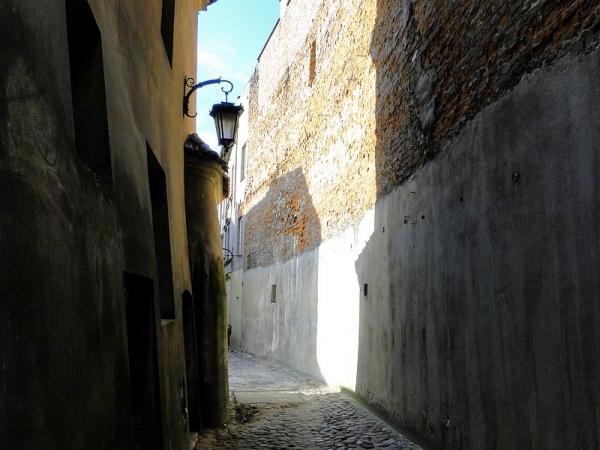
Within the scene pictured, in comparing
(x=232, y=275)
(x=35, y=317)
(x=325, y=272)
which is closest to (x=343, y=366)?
(x=325, y=272)

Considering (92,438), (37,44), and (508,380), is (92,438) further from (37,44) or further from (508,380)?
(508,380)

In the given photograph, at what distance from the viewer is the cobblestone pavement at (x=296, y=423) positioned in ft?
19.4

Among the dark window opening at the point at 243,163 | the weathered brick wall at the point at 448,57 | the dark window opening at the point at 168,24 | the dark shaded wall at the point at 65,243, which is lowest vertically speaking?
the dark shaded wall at the point at 65,243

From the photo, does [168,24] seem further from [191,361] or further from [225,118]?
[191,361]

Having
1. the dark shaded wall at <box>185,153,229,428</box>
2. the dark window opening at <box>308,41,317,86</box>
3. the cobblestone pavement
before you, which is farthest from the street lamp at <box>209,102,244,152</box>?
the dark window opening at <box>308,41,317,86</box>

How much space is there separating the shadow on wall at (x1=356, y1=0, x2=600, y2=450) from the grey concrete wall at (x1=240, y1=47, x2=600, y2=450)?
0.04 feet

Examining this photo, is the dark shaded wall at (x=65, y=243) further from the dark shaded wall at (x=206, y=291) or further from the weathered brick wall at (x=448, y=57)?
the dark shaded wall at (x=206, y=291)

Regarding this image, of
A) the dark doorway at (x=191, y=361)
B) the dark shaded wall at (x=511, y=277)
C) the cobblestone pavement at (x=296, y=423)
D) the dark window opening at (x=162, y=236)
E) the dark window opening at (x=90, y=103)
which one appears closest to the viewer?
the dark window opening at (x=90, y=103)

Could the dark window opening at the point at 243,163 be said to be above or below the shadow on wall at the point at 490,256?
above

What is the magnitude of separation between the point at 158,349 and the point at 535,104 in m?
2.91

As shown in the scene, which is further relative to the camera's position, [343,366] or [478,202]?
[343,366]

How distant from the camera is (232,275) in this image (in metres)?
20.8

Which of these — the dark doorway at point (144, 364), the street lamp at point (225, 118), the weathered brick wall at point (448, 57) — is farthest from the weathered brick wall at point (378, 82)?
the dark doorway at point (144, 364)

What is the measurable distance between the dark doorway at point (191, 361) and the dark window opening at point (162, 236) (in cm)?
133
